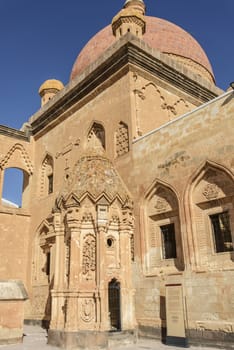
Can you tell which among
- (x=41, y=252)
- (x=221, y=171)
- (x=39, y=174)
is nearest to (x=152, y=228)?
(x=221, y=171)

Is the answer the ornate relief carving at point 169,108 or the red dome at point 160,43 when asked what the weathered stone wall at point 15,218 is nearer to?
the red dome at point 160,43

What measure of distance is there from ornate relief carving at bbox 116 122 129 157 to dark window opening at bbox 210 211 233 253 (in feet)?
12.1

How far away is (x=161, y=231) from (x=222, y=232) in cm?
185

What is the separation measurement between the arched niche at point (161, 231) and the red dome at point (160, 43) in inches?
353

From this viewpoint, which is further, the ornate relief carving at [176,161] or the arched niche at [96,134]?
the arched niche at [96,134]

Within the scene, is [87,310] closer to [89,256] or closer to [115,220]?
[89,256]

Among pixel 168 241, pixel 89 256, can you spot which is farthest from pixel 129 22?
pixel 89 256

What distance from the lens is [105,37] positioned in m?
16.9

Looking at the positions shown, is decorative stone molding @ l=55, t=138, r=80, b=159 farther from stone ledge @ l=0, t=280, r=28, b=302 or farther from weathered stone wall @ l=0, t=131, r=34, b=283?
stone ledge @ l=0, t=280, r=28, b=302

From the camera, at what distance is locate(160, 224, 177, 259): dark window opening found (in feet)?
29.6

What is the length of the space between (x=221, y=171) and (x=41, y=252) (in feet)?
28.1

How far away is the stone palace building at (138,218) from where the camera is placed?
749 cm

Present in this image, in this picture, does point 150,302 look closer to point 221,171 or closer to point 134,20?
point 221,171

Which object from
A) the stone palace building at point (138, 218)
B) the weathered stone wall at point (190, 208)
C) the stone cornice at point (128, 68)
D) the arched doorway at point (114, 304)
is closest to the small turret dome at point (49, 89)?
the stone cornice at point (128, 68)
